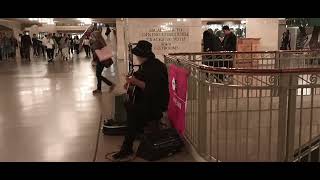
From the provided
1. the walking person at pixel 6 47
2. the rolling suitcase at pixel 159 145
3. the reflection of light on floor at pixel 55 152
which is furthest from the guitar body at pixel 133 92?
the walking person at pixel 6 47

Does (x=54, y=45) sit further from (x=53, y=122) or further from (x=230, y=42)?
(x=53, y=122)

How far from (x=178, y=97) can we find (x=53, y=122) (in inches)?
104

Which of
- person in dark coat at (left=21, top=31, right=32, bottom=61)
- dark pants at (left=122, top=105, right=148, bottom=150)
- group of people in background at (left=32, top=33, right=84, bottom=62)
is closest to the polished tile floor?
dark pants at (left=122, top=105, right=148, bottom=150)

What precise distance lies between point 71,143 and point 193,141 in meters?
1.74

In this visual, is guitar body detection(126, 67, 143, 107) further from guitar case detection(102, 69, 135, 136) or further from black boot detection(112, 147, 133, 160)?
guitar case detection(102, 69, 135, 136)

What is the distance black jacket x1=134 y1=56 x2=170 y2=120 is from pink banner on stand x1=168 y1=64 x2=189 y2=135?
0.22m

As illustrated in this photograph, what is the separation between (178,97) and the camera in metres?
5.05

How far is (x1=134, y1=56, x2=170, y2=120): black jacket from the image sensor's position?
4730 mm

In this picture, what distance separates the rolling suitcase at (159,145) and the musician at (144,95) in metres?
0.17

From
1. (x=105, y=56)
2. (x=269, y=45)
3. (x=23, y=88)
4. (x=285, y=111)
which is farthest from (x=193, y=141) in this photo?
(x=269, y=45)

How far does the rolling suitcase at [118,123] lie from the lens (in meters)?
5.68
